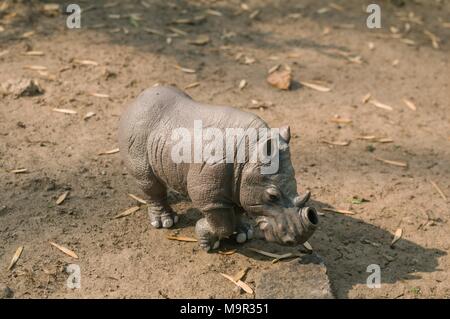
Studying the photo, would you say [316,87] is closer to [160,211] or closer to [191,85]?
[191,85]

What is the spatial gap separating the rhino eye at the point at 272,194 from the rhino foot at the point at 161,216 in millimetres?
1187

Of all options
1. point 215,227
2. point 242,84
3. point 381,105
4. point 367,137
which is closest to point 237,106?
point 242,84

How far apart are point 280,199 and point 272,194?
9 centimetres

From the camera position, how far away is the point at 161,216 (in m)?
4.92

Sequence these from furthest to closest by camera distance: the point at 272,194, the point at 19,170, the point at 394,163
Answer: the point at 394,163 → the point at 19,170 → the point at 272,194

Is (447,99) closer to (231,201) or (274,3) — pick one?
(274,3)

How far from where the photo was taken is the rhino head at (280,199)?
4023 millimetres

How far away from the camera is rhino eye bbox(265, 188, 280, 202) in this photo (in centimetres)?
401

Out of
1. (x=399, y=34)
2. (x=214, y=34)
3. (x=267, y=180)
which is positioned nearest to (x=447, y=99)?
(x=399, y=34)

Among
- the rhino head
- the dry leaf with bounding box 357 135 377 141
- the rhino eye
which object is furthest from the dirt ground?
the rhino eye

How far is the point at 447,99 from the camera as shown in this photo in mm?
7387

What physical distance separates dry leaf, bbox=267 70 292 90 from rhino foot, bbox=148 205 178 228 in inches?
112

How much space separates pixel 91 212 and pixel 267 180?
6.00 feet

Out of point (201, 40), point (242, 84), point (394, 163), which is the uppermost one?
point (201, 40)
